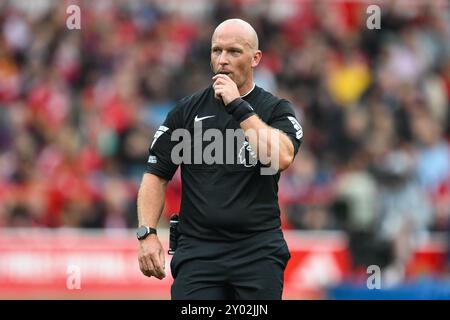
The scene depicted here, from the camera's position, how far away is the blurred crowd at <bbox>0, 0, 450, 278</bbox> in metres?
16.3

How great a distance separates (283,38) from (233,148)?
40.3 ft

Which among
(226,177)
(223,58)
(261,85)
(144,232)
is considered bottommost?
(144,232)

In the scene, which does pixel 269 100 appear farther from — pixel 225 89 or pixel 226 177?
pixel 226 177

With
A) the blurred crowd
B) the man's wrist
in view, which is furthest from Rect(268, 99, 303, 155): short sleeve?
the blurred crowd

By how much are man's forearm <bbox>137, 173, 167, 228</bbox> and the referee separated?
6cm

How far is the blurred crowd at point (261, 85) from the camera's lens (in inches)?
640

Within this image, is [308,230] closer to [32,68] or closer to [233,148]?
[32,68]

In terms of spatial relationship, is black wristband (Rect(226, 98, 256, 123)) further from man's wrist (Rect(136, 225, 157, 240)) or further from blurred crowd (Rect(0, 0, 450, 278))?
blurred crowd (Rect(0, 0, 450, 278))

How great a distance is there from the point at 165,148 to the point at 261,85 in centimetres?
1050

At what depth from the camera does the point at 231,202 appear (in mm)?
7383

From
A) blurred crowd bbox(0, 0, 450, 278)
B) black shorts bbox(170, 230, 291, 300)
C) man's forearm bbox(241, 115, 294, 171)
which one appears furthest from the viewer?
blurred crowd bbox(0, 0, 450, 278)

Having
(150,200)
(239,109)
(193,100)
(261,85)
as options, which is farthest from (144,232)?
(261,85)

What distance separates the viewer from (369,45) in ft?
64.0

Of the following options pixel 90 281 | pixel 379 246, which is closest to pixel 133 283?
pixel 90 281
